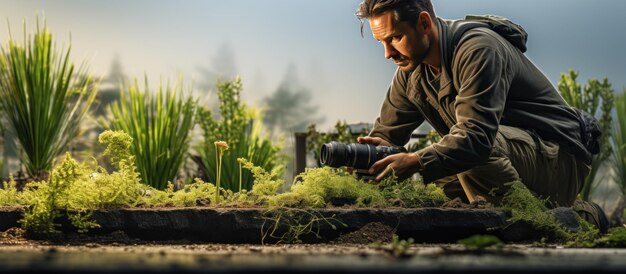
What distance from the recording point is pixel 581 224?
3664mm

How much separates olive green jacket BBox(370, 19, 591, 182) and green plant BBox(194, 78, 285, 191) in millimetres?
2349

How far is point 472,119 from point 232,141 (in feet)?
10.9

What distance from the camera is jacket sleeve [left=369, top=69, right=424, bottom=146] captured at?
429 cm

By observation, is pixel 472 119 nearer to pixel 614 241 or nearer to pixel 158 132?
pixel 614 241

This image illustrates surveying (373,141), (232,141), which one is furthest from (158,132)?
(373,141)

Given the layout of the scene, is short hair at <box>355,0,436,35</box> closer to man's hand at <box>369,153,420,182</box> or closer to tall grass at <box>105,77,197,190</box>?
man's hand at <box>369,153,420,182</box>

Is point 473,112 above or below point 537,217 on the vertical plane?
above

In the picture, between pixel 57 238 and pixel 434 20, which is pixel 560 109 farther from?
pixel 57 238

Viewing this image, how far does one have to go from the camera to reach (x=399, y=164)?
3506 millimetres

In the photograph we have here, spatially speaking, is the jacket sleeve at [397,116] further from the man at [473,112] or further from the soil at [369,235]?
the soil at [369,235]

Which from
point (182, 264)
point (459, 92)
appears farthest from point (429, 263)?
point (459, 92)

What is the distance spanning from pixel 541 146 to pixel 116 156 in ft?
6.17

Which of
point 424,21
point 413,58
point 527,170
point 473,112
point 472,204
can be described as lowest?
point 472,204

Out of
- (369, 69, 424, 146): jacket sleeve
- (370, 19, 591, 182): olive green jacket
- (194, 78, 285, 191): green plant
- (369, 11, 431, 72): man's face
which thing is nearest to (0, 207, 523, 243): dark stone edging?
(370, 19, 591, 182): olive green jacket
